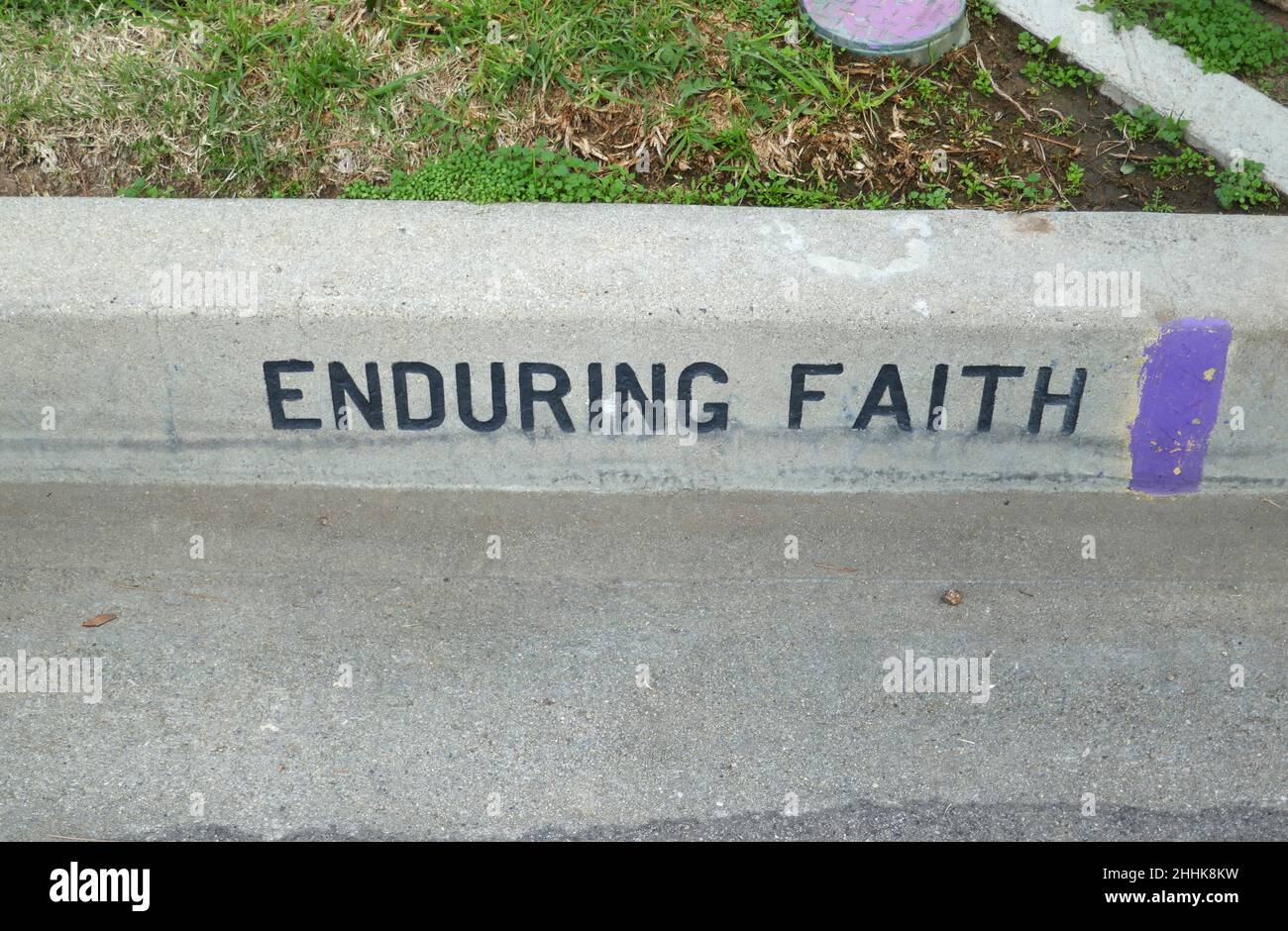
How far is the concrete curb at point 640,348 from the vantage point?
418 cm

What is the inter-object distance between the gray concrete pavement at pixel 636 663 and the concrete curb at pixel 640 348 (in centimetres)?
17

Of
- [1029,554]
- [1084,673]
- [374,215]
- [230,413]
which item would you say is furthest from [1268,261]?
[230,413]

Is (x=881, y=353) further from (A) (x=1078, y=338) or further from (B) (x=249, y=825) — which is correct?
(B) (x=249, y=825)

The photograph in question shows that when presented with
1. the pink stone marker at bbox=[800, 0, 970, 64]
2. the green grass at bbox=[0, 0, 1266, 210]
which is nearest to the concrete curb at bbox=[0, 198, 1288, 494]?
the green grass at bbox=[0, 0, 1266, 210]

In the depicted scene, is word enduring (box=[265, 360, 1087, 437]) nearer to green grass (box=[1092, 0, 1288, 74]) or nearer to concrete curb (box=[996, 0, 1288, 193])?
concrete curb (box=[996, 0, 1288, 193])

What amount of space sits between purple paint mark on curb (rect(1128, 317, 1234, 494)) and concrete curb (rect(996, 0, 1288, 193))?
113 centimetres

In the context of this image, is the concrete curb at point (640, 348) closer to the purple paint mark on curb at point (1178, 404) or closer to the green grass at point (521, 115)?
the purple paint mark on curb at point (1178, 404)

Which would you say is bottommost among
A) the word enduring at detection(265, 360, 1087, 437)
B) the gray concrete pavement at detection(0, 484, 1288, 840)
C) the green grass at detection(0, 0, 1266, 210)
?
the gray concrete pavement at detection(0, 484, 1288, 840)

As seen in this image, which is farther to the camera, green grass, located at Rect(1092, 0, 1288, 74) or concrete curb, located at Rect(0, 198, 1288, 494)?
green grass, located at Rect(1092, 0, 1288, 74)

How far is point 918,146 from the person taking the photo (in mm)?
4988

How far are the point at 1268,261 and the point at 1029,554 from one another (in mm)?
1355

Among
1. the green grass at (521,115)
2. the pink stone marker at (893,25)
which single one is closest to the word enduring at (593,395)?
the green grass at (521,115)

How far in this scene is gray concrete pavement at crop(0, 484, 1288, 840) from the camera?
350 centimetres

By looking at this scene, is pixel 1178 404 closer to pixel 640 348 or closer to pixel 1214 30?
pixel 640 348
